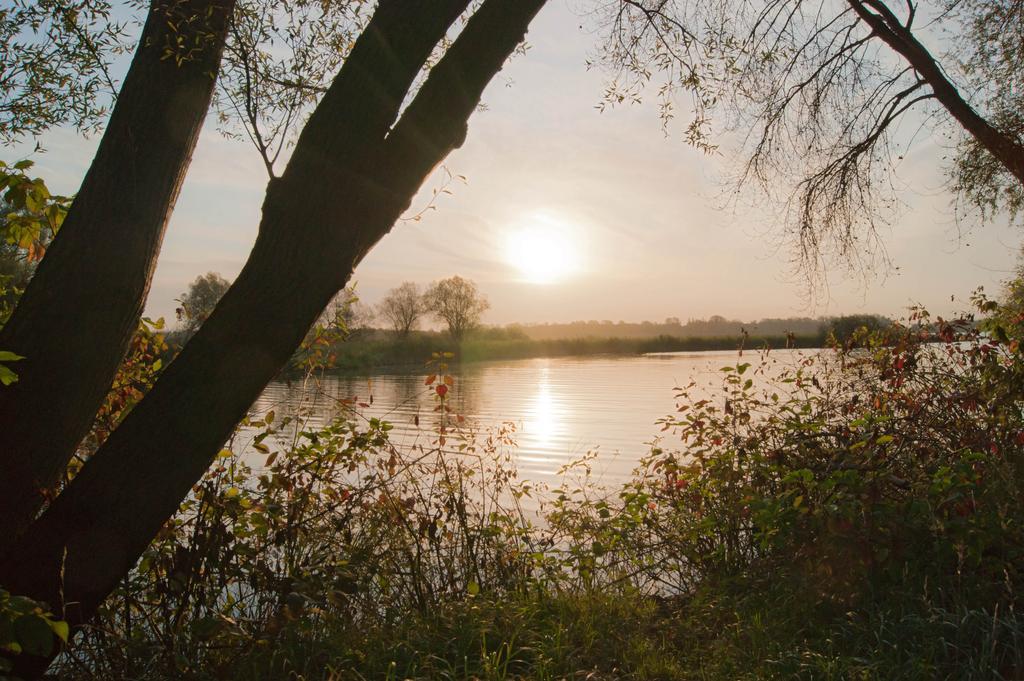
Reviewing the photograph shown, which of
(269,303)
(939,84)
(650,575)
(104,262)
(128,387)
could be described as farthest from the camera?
(939,84)

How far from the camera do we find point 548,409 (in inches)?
566

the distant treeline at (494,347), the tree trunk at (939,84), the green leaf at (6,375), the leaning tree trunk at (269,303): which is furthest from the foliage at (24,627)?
the distant treeline at (494,347)

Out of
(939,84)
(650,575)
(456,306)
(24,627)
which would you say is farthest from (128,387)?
(456,306)

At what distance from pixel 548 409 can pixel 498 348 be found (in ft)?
83.9

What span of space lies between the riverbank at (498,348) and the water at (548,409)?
8480 millimetres

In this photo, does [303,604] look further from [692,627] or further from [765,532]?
[765,532]

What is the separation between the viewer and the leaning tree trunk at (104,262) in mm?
2473

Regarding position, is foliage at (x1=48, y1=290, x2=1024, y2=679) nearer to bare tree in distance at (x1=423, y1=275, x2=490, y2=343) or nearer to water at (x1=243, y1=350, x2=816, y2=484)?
water at (x1=243, y1=350, x2=816, y2=484)

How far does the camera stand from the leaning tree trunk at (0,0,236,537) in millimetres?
2473

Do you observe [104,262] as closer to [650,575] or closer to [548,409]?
[650,575]

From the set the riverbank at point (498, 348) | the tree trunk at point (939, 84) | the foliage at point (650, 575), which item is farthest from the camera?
the riverbank at point (498, 348)

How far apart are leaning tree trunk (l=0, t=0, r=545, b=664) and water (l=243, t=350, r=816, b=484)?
1605 mm

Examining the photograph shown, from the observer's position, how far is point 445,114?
267 cm

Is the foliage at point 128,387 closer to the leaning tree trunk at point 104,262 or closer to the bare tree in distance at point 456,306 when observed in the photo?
the leaning tree trunk at point 104,262
